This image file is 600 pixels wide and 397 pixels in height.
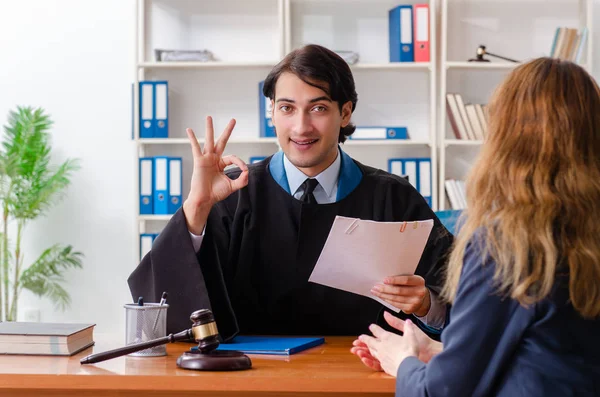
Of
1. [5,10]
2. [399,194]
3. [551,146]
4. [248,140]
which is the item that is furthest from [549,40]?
[551,146]

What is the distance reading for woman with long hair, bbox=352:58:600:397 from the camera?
116cm

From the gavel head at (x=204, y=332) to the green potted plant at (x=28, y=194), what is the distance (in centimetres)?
307

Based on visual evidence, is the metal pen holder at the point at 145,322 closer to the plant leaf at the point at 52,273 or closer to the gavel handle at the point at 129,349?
the gavel handle at the point at 129,349

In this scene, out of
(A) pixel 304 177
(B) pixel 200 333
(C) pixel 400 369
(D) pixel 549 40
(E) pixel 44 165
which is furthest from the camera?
(D) pixel 549 40

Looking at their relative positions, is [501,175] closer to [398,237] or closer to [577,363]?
[577,363]

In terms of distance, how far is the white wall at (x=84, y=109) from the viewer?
4.73 m

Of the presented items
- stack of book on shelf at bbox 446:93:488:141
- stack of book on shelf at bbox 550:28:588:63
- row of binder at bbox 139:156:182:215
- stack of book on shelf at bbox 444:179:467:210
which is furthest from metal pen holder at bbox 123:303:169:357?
stack of book on shelf at bbox 550:28:588:63

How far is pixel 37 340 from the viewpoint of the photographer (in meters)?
1.63

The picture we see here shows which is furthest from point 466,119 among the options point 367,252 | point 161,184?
point 367,252

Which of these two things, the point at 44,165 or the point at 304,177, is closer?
the point at 304,177

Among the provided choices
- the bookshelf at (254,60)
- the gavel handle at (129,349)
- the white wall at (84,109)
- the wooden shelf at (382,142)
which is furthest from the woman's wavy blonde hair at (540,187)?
the white wall at (84,109)

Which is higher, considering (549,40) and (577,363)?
(549,40)

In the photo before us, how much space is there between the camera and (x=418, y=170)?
4.48 metres

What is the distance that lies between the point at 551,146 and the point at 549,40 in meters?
3.81
